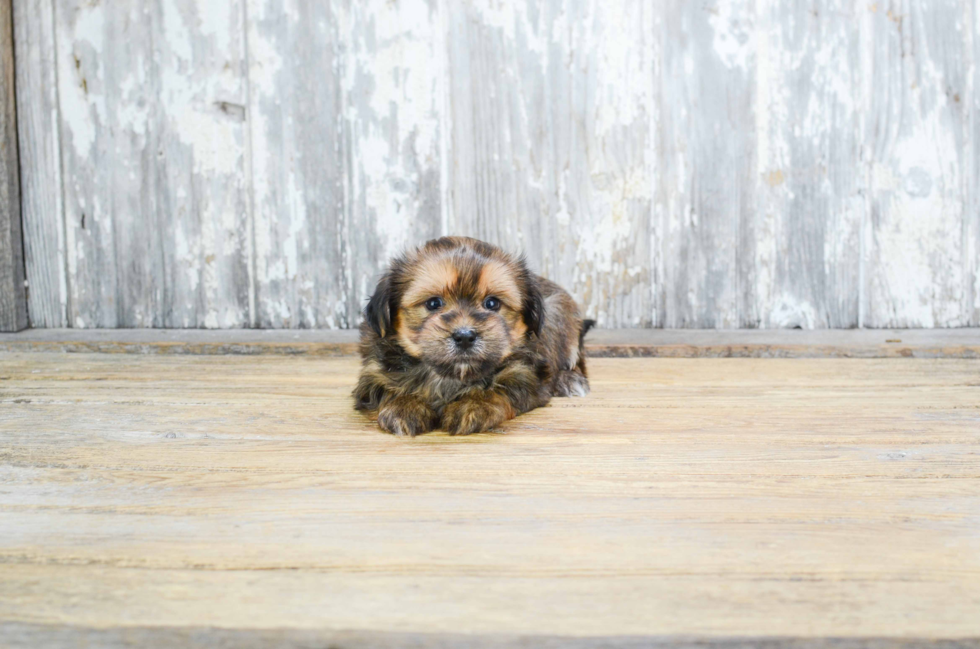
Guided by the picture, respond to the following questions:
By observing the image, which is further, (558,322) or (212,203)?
(212,203)

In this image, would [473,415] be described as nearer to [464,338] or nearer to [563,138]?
[464,338]

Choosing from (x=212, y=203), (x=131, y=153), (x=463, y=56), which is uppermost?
(x=463, y=56)

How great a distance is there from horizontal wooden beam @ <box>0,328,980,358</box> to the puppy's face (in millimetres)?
1058

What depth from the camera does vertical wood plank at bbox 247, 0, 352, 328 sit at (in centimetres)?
346

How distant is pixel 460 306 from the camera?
2326 millimetres

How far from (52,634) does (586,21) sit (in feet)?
10.4

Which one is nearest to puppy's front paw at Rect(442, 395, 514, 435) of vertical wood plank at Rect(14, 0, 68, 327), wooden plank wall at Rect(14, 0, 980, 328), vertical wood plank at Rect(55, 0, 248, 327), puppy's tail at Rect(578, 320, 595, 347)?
puppy's tail at Rect(578, 320, 595, 347)

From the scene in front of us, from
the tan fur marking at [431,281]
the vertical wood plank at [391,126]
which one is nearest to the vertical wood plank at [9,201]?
the vertical wood plank at [391,126]

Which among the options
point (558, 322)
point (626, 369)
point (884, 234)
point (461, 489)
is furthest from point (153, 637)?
point (884, 234)

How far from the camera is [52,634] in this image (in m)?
1.06

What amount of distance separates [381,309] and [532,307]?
19.0 inches

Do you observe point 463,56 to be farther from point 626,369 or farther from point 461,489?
point 461,489

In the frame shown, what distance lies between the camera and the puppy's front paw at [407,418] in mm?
2131

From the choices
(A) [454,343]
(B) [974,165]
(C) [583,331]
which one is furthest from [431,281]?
(B) [974,165]
